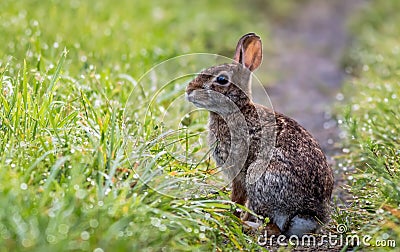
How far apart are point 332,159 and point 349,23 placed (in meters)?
6.87

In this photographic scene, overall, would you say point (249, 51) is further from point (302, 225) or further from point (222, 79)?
point (302, 225)

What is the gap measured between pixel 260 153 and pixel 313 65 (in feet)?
19.7

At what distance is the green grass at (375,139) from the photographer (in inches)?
155

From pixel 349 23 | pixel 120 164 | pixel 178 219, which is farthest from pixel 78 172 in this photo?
pixel 349 23

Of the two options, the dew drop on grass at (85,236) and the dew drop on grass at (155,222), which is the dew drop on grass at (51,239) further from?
the dew drop on grass at (155,222)

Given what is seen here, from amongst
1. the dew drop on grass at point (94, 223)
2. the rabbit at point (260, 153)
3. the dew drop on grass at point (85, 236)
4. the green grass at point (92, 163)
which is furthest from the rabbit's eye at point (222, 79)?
the dew drop on grass at point (85, 236)

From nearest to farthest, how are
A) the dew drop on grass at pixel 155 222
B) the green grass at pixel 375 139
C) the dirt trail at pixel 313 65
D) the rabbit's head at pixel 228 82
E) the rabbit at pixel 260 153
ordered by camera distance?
the dew drop on grass at pixel 155 222 → the green grass at pixel 375 139 → the rabbit at pixel 260 153 → the rabbit's head at pixel 228 82 → the dirt trail at pixel 313 65

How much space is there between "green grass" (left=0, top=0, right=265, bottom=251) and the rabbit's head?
0.90 ft

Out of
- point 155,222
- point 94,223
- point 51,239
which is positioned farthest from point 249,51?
point 51,239

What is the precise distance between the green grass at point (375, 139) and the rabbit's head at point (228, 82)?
0.85m

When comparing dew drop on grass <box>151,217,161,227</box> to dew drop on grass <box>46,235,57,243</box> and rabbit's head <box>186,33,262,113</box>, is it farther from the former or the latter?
rabbit's head <box>186,33,262,113</box>

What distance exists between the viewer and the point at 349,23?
12055 millimetres

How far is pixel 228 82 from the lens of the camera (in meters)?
4.48

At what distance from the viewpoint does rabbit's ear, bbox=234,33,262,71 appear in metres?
4.53
